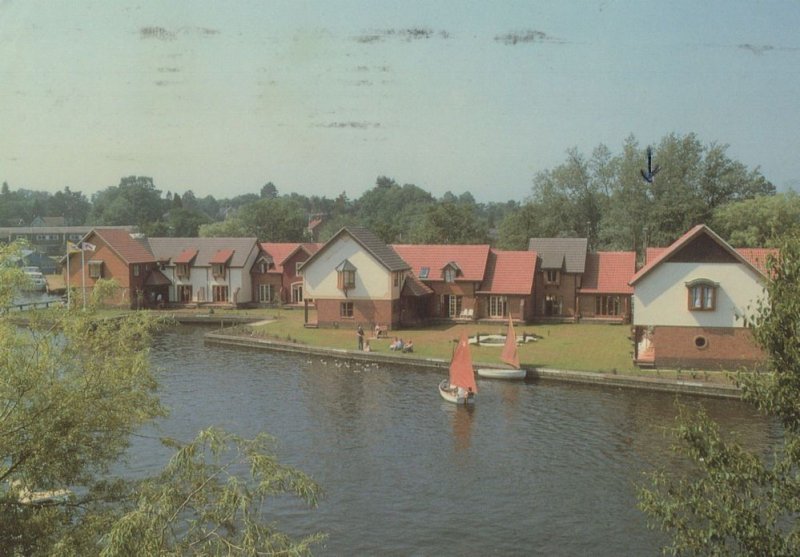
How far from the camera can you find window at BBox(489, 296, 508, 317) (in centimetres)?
7038

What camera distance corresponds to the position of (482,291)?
231 ft

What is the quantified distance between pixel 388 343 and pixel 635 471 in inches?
1173

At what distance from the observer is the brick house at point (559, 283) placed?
71.4m

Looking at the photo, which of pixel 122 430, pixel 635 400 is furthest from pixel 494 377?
pixel 122 430

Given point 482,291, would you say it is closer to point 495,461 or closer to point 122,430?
point 495,461

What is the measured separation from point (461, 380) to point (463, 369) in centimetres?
63

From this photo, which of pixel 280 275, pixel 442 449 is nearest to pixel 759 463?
pixel 442 449

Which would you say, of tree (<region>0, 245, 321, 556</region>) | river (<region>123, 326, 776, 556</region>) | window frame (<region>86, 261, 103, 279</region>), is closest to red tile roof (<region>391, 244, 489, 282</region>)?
river (<region>123, 326, 776, 556</region>)

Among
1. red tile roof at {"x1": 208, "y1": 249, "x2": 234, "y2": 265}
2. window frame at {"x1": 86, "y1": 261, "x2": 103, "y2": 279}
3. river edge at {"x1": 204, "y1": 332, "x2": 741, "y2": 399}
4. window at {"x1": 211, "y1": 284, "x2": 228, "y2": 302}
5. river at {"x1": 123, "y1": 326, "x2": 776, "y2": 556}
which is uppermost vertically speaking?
red tile roof at {"x1": 208, "y1": 249, "x2": 234, "y2": 265}

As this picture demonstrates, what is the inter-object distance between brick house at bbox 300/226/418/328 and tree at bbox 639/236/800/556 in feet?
165

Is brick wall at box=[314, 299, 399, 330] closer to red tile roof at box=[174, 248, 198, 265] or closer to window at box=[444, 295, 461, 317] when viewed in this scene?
window at box=[444, 295, 461, 317]

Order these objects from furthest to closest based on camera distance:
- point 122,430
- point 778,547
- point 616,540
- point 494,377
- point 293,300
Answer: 1. point 293,300
2. point 494,377
3. point 616,540
4. point 122,430
5. point 778,547

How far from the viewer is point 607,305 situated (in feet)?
A: 233

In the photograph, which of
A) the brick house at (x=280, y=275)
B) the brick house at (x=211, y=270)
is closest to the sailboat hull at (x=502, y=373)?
the brick house at (x=280, y=275)
